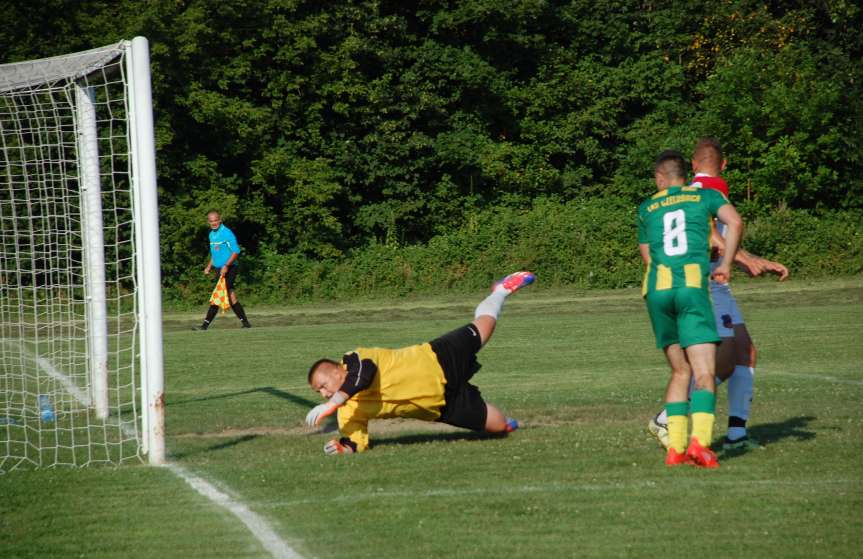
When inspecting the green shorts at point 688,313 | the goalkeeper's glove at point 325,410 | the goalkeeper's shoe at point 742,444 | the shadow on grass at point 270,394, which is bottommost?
the shadow on grass at point 270,394

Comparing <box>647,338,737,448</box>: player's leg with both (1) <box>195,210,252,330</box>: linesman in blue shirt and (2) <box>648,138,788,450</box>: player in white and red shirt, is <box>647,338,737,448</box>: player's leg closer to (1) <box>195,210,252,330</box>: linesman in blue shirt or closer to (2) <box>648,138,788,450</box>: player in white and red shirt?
(2) <box>648,138,788,450</box>: player in white and red shirt

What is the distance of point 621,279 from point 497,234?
3.96 meters

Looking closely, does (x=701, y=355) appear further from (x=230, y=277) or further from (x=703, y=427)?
(x=230, y=277)

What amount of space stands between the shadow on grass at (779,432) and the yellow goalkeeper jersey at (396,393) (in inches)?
88.9

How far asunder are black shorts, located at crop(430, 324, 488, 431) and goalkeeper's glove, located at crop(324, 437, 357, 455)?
733mm

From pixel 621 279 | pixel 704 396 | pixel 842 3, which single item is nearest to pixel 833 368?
pixel 704 396

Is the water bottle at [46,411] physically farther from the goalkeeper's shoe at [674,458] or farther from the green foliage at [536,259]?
the green foliage at [536,259]

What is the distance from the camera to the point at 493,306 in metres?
9.29

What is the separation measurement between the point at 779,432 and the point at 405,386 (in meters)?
3.20

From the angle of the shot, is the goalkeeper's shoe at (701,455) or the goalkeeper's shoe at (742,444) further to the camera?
the goalkeeper's shoe at (742,444)

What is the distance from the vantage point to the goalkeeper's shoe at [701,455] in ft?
24.0

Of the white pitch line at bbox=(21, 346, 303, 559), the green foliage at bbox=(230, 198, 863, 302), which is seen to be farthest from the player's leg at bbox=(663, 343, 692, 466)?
the green foliage at bbox=(230, 198, 863, 302)

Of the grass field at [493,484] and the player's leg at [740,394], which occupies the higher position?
the player's leg at [740,394]

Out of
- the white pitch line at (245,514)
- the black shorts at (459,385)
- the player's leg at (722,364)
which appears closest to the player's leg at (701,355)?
the player's leg at (722,364)
